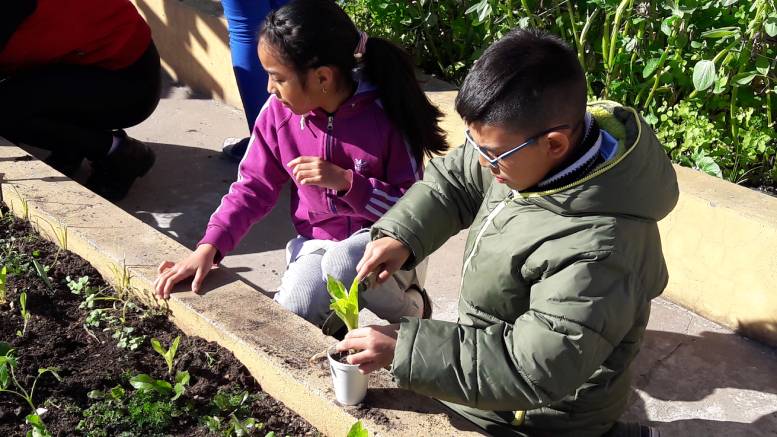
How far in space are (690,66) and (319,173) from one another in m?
1.80

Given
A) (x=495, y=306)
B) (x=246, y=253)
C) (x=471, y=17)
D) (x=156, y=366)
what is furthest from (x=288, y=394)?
(x=471, y=17)

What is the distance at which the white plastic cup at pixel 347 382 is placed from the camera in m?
2.03

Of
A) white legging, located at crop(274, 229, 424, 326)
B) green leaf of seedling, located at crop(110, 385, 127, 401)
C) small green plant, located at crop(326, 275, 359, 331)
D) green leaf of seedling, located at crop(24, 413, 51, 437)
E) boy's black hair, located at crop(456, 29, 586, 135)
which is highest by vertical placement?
boy's black hair, located at crop(456, 29, 586, 135)

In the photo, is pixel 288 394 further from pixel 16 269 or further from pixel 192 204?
pixel 192 204

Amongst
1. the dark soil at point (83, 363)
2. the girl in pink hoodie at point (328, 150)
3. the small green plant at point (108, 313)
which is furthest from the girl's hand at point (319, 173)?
the small green plant at point (108, 313)

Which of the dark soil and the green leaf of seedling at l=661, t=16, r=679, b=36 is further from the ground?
the green leaf of seedling at l=661, t=16, r=679, b=36

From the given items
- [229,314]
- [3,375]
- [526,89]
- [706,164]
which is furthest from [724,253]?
[3,375]

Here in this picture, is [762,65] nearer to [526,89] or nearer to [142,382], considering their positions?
[526,89]

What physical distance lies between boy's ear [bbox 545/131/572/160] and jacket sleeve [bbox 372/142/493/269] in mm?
453

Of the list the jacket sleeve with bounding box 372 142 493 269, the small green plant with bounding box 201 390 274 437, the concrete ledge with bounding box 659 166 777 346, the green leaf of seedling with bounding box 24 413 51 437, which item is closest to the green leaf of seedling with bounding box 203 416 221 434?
the small green plant with bounding box 201 390 274 437

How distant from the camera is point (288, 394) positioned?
228cm

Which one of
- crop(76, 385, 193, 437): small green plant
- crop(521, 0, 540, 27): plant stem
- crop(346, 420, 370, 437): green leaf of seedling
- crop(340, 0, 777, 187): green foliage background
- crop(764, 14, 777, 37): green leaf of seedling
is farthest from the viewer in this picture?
crop(521, 0, 540, 27): plant stem

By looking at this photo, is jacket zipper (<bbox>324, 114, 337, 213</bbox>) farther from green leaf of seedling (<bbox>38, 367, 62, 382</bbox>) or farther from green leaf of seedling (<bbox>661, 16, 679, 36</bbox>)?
green leaf of seedling (<bbox>661, 16, 679, 36</bbox>)

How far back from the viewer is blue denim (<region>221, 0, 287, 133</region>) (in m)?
4.03
